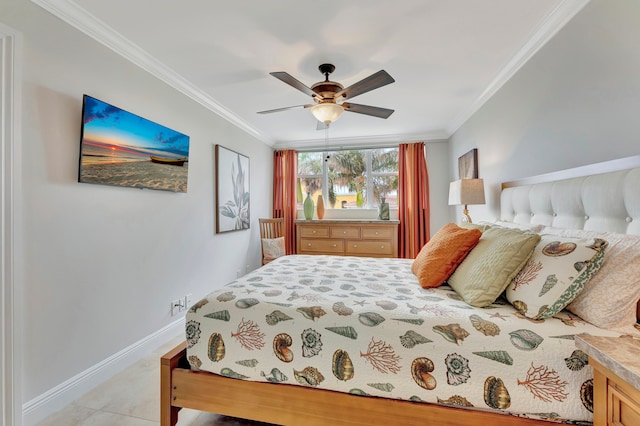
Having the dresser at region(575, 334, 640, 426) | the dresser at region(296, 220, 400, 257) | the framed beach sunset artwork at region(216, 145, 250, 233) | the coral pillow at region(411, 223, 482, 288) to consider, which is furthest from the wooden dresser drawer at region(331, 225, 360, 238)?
the dresser at region(575, 334, 640, 426)

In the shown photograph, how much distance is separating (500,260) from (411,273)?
716mm

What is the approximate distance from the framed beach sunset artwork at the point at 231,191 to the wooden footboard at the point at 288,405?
206 cm

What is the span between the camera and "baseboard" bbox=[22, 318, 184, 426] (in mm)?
1505

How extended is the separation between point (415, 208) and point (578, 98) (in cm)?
288

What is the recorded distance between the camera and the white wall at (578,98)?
1.33 meters

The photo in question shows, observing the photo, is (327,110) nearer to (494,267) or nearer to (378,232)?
(494,267)

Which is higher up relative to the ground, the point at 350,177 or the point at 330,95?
the point at 330,95

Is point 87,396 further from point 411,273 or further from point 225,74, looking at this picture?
point 225,74

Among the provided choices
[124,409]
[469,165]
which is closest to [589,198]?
[469,165]

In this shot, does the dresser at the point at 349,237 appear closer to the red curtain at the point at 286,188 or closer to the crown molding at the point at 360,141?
the red curtain at the point at 286,188

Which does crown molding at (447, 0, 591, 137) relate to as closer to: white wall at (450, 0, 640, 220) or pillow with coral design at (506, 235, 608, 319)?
white wall at (450, 0, 640, 220)

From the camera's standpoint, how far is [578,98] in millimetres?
1614

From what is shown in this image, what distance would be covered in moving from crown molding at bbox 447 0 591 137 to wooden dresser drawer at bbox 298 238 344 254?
2658 mm

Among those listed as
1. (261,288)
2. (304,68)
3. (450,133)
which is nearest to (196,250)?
(261,288)
